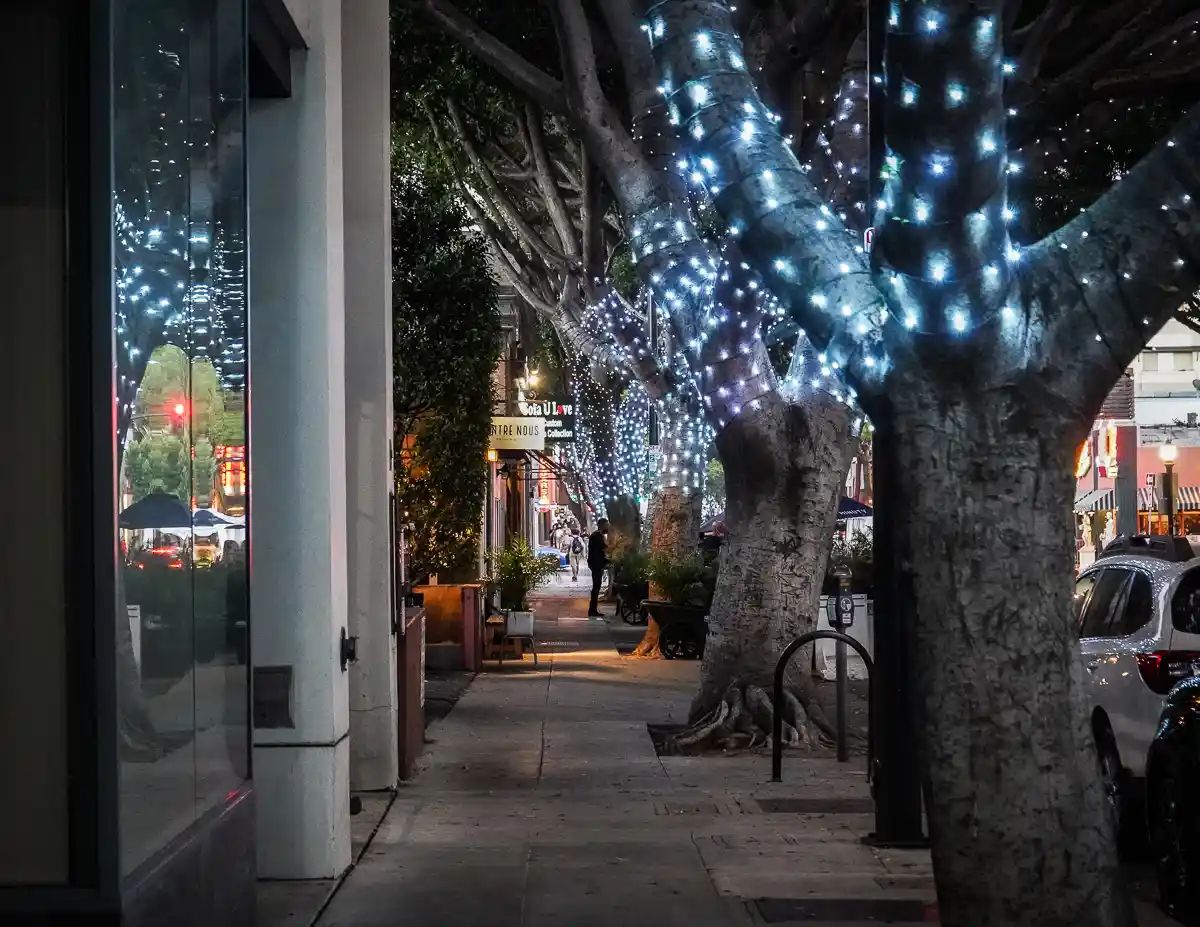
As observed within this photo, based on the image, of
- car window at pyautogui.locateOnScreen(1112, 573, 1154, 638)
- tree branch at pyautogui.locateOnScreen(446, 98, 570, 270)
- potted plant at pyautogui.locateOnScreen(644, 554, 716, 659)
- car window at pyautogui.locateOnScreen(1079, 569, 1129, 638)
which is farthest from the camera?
tree branch at pyautogui.locateOnScreen(446, 98, 570, 270)

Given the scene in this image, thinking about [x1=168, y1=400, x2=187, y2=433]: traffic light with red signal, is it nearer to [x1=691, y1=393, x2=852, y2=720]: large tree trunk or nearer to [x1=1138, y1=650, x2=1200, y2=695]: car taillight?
[x1=1138, y1=650, x2=1200, y2=695]: car taillight

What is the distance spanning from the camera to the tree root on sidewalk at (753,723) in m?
13.9

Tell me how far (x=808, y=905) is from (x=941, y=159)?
4.01 metres

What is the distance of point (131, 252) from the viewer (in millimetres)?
5266

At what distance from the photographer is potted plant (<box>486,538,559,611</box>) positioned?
22969mm

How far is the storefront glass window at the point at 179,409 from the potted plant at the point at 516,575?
1614 centimetres

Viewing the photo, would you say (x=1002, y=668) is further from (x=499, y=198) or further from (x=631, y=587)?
(x=631, y=587)

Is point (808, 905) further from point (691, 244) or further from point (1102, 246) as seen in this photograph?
point (691, 244)

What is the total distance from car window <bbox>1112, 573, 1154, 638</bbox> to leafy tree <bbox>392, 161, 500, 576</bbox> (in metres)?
9.03

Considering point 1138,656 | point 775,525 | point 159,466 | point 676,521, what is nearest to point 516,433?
point 676,521

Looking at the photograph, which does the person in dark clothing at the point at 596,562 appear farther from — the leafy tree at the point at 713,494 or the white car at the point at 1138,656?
the leafy tree at the point at 713,494

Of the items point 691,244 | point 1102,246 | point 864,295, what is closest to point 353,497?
point 691,244

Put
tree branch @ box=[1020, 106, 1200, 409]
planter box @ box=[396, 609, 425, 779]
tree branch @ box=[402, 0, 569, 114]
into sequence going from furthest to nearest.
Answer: tree branch @ box=[402, 0, 569, 114]
planter box @ box=[396, 609, 425, 779]
tree branch @ box=[1020, 106, 1200, 409]

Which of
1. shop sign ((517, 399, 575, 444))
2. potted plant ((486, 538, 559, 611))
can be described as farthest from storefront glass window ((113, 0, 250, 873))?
shop sign ((517, 399, 575, 444))
